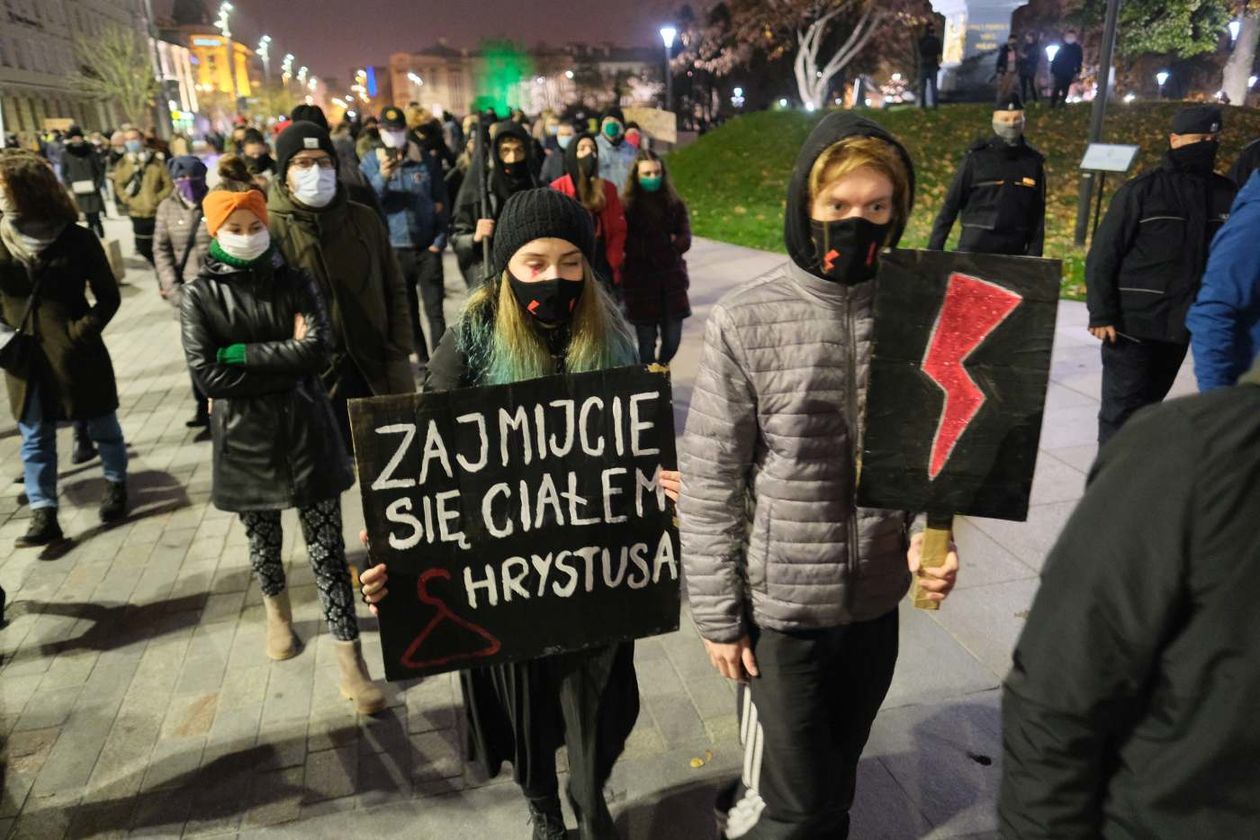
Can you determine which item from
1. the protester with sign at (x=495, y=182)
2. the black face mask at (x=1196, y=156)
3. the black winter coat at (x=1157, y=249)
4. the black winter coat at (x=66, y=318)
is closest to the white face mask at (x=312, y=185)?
the black winter coat at (x=66, y=318)

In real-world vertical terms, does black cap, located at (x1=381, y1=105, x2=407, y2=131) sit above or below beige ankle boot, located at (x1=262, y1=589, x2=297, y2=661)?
above

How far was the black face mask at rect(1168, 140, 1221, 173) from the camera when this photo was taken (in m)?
4.58

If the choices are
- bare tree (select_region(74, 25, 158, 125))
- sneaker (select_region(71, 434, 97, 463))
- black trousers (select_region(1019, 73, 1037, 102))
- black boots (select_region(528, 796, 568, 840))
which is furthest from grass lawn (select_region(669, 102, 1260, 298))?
bare tree (select_region(74, 25, 158, 125))

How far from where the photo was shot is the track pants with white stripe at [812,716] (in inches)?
83.4

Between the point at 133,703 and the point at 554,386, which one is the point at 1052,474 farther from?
the point at 133,703

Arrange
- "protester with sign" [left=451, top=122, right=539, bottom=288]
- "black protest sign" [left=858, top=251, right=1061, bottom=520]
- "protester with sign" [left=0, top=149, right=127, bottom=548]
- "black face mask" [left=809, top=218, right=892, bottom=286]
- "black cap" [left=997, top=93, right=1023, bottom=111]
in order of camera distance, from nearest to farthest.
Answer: "black protest sign" [left=858, top=251, right=1061, bottom=520] → "black face mask" [left=809, top=218, right=892, bottom=286] → "protester with sign" [left=0, top=149, right=127, bottom=548] → "protester with sign" [left=451, top=122, right=539, bottom=288] → "black cap" [left=997, top=93, right=1023, bottom=111]

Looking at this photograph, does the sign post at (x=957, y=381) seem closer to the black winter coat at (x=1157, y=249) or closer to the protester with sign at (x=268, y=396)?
the protester with sign at (x=268, y=396)

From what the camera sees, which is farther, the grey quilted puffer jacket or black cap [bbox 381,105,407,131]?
black cap [bbox 381,105,407,131]

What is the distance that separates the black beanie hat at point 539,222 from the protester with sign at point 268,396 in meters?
1.29

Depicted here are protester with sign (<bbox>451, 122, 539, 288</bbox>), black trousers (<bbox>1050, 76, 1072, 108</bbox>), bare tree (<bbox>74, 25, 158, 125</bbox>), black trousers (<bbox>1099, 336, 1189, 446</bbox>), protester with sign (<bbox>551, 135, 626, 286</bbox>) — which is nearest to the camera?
black trousers (<bbox>1099, 336, 1189, 446</bbox>)

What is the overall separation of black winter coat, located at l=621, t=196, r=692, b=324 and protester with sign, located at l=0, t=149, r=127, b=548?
3256 mm

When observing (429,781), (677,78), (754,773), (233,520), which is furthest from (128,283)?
(677,78)

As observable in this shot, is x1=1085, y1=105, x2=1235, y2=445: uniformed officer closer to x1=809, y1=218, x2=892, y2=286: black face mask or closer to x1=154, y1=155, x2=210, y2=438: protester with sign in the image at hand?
x1=809, y1=218, x2=892, y2=286: black face mask

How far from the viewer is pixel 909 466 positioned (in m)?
1.89
